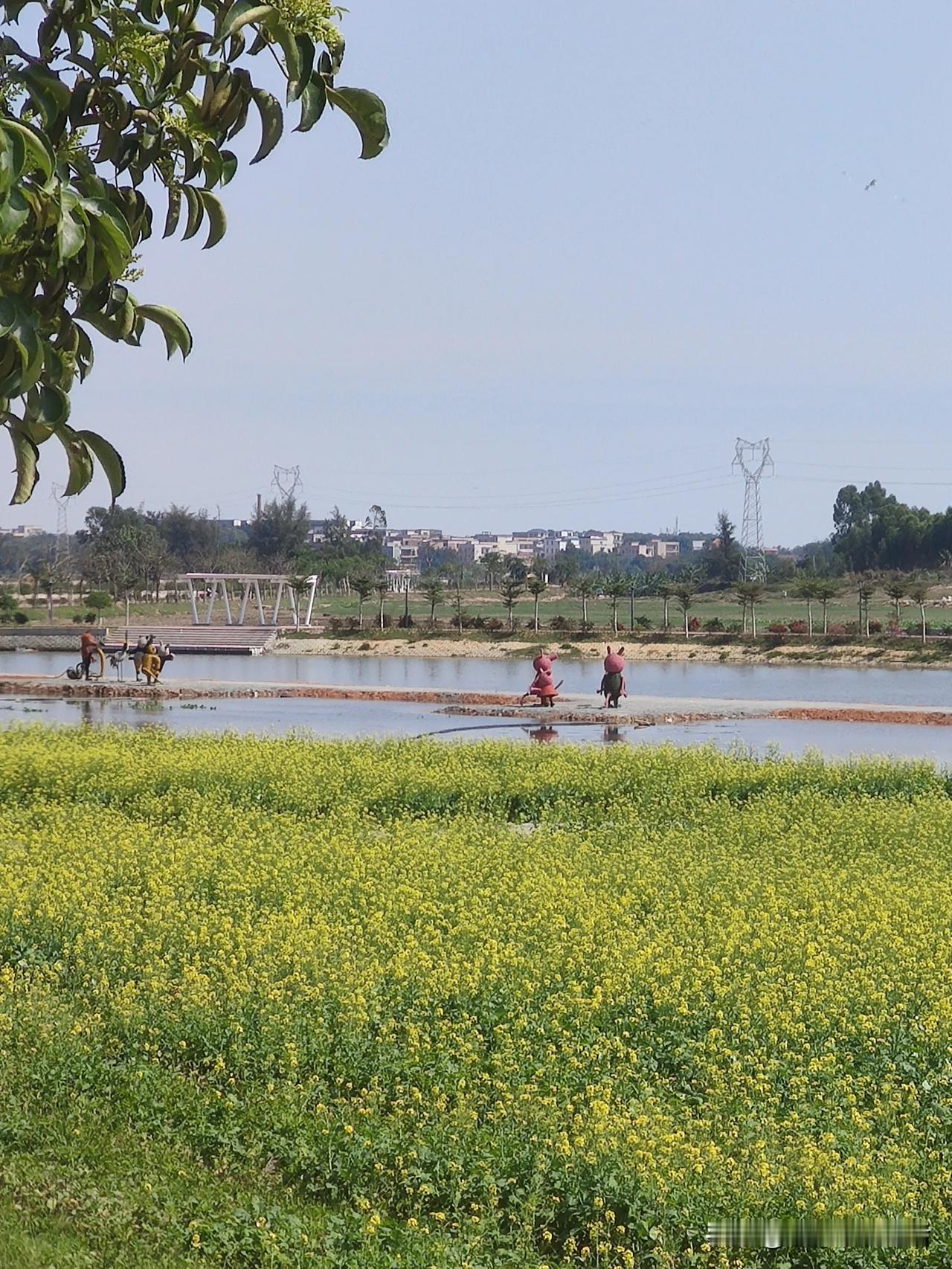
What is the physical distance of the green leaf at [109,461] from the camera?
13.1ft

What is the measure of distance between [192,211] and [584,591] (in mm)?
54065

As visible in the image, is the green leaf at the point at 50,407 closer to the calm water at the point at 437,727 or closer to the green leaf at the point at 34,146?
A: the green leaf at the point at 34,146

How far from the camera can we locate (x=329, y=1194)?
5.62m

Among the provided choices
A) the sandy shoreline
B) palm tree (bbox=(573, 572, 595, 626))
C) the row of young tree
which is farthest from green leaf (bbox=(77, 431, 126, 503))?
the row of young tree

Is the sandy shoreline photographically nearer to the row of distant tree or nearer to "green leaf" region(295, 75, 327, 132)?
the row of distant tree

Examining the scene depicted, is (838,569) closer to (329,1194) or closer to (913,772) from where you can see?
→ (913,772)

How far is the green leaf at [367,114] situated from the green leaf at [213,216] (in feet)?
1.61

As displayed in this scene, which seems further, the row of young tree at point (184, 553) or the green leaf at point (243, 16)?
the row of young tree at point (184, 553)

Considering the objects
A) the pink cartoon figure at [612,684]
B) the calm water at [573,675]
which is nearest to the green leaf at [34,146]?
the pink cartoon figure at [612,684]

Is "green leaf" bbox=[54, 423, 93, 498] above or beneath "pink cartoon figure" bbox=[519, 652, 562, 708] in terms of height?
above

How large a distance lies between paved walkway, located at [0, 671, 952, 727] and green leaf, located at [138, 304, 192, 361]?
71.3 feet

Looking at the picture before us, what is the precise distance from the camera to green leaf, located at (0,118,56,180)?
11.2ft

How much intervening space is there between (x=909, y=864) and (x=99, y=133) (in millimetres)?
8171

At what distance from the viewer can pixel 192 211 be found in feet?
13.8
